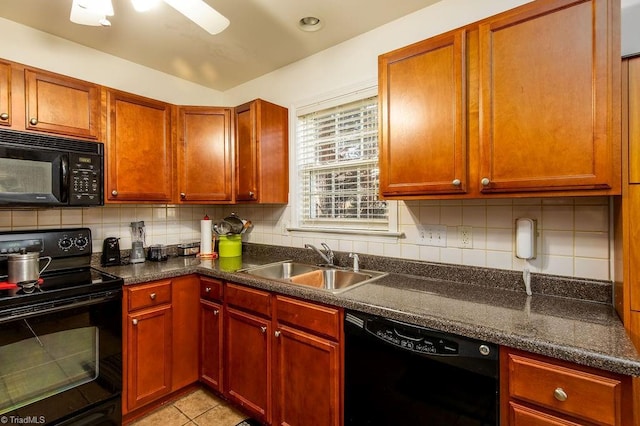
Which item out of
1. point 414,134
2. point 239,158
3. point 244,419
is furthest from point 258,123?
point 244,419

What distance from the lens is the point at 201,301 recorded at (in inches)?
90.0

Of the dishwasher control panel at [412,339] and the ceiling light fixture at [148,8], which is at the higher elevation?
the ceiling light fixture at [148,8]

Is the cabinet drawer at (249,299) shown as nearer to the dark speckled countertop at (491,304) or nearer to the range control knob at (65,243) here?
the dark speckled countertop at (491,304)

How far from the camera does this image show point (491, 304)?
142 cm

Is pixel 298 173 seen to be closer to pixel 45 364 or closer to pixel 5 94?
pixel 5 94

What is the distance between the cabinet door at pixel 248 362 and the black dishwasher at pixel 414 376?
22.2 inches

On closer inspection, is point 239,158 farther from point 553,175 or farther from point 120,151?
point 553,175

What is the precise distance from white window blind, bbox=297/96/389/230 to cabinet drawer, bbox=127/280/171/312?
1.08 m

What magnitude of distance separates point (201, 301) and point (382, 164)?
156 cm

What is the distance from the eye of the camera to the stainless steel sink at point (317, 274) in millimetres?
2071

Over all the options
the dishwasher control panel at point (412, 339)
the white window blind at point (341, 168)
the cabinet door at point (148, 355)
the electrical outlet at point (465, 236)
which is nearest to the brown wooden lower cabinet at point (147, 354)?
the cabinet door at point (148, 355)

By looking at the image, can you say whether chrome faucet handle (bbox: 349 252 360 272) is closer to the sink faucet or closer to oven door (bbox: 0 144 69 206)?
the sink faucet

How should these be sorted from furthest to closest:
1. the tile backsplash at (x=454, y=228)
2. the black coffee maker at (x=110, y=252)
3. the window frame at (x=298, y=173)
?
the black coffee maker at (x=110, y=252) < the window frame at (x=298, y=173) < the tile backsplash at (x=454, y=228)

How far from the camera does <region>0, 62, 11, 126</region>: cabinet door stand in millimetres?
1791
